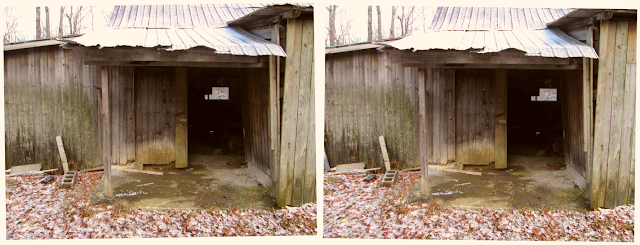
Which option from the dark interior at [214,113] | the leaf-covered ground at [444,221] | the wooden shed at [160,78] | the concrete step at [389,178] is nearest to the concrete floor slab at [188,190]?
the wooden shed at [160,78]

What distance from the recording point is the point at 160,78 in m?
6.99

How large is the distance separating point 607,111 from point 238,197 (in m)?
4.80

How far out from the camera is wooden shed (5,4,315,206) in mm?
4832

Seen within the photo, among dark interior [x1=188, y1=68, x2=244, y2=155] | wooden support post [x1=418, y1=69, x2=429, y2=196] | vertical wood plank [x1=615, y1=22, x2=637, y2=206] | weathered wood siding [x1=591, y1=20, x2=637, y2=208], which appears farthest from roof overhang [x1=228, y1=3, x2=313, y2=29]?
vertical wood plank [x1=615, y1=22, x2=637, y2=206]

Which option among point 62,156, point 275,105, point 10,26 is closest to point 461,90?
point 275,105

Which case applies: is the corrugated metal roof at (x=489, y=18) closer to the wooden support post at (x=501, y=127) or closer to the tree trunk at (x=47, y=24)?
the wooden support post at (x=501, y=127)

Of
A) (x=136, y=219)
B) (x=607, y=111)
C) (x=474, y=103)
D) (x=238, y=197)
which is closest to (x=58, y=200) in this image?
(x=136, y=219)

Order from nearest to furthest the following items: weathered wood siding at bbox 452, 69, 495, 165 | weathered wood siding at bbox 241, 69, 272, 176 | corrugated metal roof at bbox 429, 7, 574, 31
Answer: corrugated metal roof at bbox 429, 7, 574, 31, weathered wood siding at bbox 241, 69, 272, 176, weathered wood siding at bbox 452, 69, 495, 165

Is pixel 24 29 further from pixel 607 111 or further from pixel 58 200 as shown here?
pixel 607 111

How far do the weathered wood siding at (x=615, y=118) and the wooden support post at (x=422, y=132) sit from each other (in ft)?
6.90

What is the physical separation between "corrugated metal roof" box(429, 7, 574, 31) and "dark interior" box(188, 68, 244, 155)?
15.2 feet

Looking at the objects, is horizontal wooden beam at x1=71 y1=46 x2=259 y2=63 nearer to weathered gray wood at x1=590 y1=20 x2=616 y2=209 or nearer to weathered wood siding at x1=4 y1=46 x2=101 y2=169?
weathered wood siding at x1=4 y1=46 x2=101 y2=169

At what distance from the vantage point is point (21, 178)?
5309 mm

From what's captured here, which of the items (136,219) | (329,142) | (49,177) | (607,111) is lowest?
(136,219)
